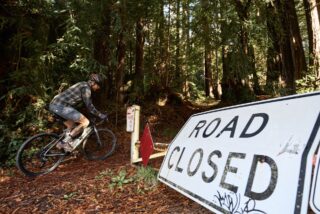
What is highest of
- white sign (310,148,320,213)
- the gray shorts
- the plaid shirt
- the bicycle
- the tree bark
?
the tree bark

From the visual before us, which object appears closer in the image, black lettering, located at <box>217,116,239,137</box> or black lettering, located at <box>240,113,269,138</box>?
black lettering, located at <box>240,113,269,138</box>

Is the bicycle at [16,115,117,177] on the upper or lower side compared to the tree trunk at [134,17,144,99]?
lower

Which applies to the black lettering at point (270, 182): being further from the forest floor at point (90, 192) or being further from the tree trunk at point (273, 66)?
the tree trunk at point (273, 66)

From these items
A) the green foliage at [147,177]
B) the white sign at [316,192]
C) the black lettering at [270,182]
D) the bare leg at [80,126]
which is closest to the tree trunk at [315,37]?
the green foliage at [147,177]

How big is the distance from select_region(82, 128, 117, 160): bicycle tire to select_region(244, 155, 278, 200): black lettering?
5.29 m

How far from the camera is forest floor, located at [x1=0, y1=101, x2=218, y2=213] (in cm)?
446

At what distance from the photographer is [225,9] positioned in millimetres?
8672

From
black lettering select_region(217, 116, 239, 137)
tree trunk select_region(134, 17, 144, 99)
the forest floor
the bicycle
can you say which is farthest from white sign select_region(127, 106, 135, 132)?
tree trunk select_region(134, 17, 144, 99)

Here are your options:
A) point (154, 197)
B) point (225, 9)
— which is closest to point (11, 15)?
point (225, 9)

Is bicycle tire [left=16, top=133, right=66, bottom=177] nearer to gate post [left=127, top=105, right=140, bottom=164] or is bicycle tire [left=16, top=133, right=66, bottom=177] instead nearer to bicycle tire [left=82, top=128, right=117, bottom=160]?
bicycle tire [left=82, top=128, right=117, bottom=160]

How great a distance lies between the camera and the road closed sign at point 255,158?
7.52 feet

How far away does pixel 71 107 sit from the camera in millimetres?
7031

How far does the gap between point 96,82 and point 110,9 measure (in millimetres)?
2084

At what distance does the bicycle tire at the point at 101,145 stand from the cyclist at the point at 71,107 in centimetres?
59
